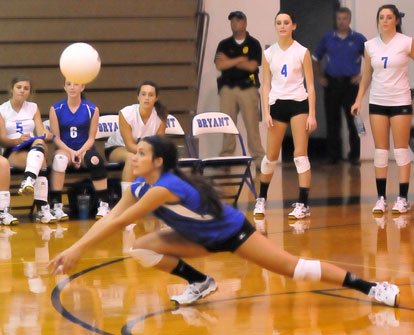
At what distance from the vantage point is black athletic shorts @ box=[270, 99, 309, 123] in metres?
6.89

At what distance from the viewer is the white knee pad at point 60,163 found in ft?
23.5

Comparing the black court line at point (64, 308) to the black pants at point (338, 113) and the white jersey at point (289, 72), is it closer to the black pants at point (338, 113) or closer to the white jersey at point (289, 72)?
the white jersey at point (289, 72)

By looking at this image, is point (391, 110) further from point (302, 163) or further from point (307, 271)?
point (307, 271)

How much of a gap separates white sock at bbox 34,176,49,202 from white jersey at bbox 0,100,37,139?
0.50 meters

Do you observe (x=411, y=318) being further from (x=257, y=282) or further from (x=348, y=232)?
(x=348, y=232)

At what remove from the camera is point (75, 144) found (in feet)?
24.4

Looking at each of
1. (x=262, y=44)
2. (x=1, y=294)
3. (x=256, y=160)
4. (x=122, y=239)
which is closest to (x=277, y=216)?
(x=122, y=239)

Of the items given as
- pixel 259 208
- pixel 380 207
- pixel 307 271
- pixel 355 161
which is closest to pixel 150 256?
pixel 307 271

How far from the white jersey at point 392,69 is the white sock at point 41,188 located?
2.99 meters

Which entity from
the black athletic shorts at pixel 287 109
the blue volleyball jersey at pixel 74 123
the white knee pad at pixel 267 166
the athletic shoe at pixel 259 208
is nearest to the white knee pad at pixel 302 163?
the white knee pad at pixel 267 166

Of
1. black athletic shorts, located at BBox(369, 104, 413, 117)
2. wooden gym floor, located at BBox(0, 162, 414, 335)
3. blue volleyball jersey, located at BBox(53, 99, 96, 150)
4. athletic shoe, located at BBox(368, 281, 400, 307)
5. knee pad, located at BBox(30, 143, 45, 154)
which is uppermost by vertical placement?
black athletic shorts, located at BBox(369, 104, 413, 117)

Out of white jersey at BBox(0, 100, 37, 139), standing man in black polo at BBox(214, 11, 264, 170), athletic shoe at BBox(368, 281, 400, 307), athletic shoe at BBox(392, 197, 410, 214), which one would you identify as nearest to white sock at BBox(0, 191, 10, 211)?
white jersey at BBox(0, 100, 37, 139)

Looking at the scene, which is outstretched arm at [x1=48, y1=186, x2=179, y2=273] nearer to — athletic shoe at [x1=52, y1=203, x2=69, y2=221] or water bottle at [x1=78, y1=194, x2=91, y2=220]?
athletic shoe at [x1=52, y1=203, x2=69, y2=221]

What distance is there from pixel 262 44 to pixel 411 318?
8244mm
